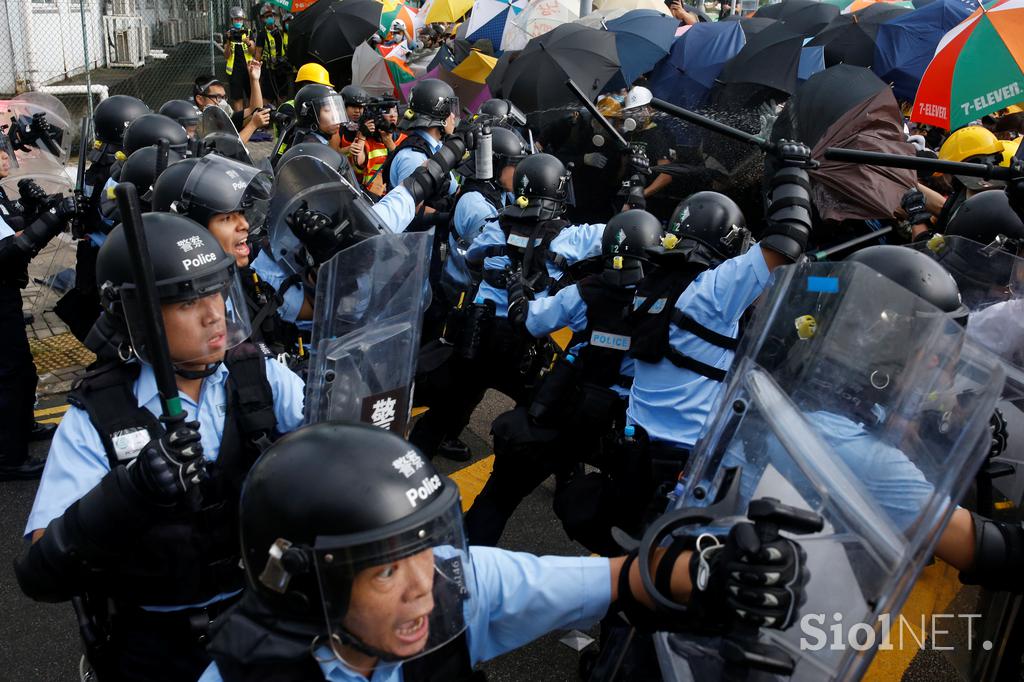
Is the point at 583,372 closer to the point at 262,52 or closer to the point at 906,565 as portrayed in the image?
the point at 906,565

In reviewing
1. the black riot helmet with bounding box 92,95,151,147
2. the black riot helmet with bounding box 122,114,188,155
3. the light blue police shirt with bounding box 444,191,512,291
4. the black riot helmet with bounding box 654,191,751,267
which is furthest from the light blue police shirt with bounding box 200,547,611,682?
the black riot helmet with bounding box 92,95,151,147

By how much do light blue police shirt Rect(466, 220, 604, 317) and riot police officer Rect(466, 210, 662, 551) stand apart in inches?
34.2

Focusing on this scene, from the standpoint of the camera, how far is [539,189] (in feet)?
17.8

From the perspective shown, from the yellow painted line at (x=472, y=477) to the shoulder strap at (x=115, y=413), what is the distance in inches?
117

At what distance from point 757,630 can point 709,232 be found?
8.42ft

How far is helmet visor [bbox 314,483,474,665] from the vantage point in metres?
1.67

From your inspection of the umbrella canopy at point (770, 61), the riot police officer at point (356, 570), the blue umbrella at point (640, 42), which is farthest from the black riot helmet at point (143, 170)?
the umbrella canopy at point (770, 61)

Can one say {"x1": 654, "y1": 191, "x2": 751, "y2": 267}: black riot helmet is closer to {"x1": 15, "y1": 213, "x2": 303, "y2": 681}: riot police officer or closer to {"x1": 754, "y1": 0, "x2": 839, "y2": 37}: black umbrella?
{"x1": 15, "y1": 213, "x2": 303, "y2": 681}: riot police officer

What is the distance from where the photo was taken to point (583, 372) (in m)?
4.18

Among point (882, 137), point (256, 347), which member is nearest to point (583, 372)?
point (256, 347)

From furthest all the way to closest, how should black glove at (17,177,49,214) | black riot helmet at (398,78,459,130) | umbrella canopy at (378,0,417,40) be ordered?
umbrella canopy at (378,0,417,40) < black riot helmet at (398,78,459,130) < black glove at (17,177,49,214)

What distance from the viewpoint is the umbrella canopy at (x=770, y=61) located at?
8.66 m

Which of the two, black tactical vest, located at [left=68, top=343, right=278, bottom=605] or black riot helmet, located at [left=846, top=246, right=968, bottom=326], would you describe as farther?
black riot helmet, located at [left=846, top=246, right=968, bottom=326]

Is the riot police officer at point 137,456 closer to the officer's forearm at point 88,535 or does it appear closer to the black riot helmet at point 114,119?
the officer's forearm at point 88,535
